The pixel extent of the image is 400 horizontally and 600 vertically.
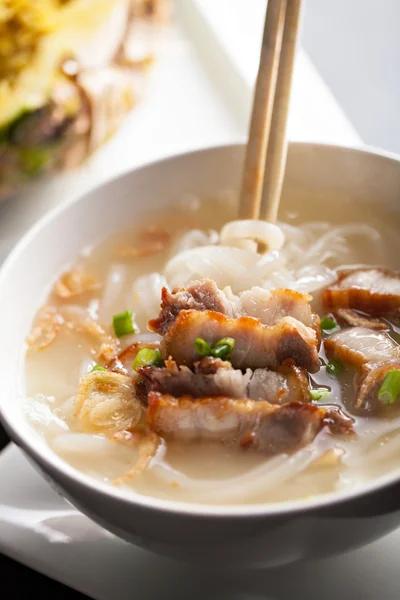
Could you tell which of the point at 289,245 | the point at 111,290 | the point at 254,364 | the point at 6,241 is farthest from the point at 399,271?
the point at 6,241

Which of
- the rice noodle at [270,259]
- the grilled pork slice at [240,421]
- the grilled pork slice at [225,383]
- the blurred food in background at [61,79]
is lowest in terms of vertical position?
the grilled pork slice at [240,421]

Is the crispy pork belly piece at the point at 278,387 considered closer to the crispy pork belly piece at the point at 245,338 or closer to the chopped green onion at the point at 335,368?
the crispy pork belly piece at the point at 245,338

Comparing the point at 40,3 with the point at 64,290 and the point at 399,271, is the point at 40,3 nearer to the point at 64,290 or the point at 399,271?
the point at 64,290

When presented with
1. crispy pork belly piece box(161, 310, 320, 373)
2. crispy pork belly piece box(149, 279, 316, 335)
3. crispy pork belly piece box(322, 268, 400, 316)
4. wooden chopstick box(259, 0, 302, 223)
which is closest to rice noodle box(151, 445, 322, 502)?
crispy pork belly piece box(161, 310, 320, 373)

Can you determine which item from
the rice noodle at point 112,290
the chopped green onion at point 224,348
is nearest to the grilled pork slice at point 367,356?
the chopped green onion at point 224,348

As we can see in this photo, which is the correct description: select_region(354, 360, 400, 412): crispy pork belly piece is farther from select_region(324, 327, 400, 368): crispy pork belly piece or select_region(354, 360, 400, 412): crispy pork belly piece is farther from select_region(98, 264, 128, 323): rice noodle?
select_region(98, 264, 128, 323): rice noodle
